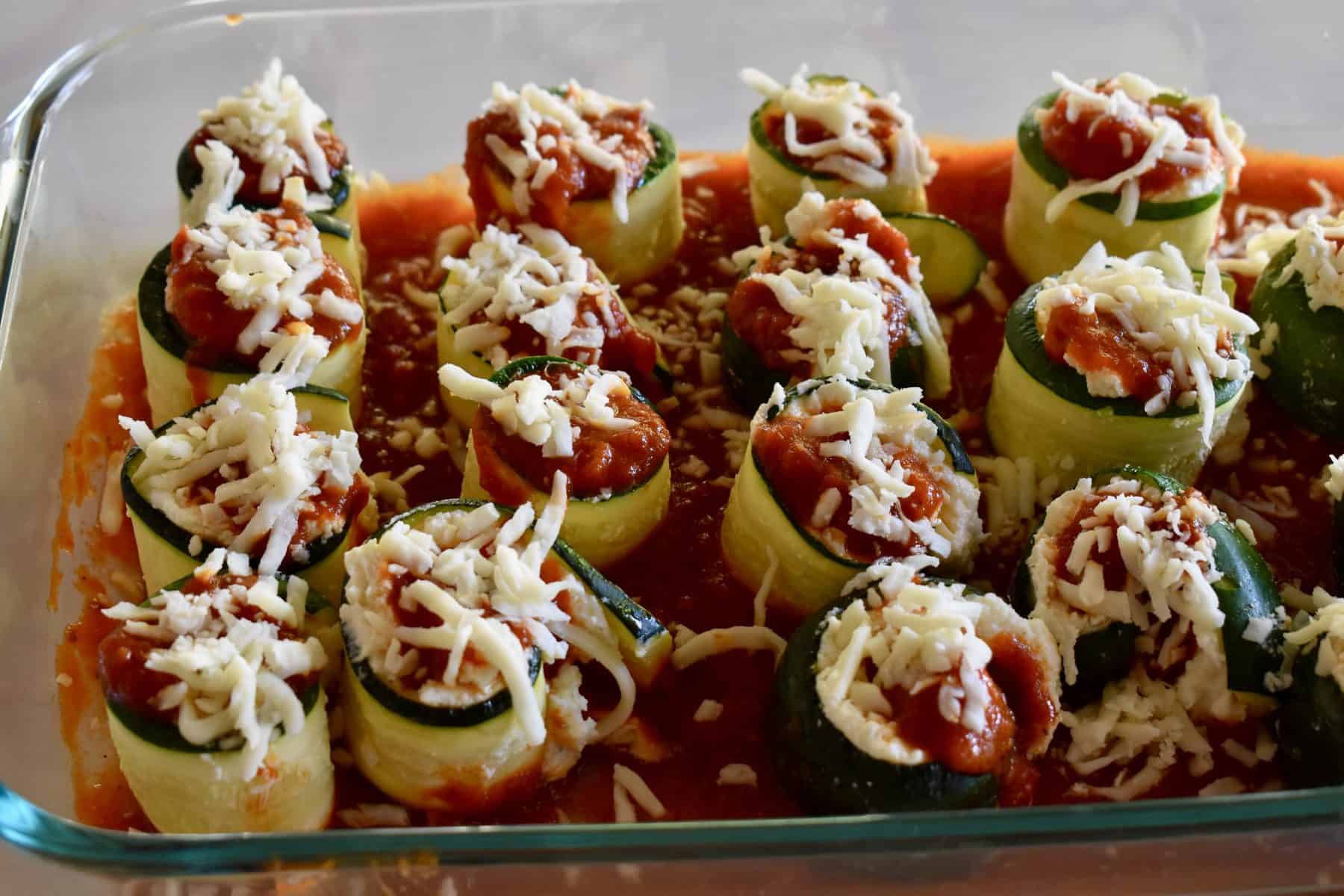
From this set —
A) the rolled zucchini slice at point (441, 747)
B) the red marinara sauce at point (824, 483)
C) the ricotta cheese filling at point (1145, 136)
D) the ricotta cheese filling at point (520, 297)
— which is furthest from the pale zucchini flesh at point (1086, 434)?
the rolled zucchini slice at point (441, 747)

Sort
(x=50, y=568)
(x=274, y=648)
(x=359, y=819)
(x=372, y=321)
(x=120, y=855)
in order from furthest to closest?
1. (x=372, y=321)
2. (x=50, y=568)
3. (x=359, y=819)
4. (x=274, y=648)
5. (x=120, y=855)

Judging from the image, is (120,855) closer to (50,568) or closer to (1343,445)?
(50,568)

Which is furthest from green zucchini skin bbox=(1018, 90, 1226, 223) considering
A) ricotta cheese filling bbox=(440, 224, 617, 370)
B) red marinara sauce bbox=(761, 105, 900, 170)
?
ricotta cheese filling bbox=(440, 224, 617, 370)

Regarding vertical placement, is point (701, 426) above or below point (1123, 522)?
below

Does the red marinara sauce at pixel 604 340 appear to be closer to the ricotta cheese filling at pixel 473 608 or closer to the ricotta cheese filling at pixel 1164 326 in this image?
the ricotta cheese filling at pixel 473 608

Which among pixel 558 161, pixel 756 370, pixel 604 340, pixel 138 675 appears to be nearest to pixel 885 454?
pixel 756 370

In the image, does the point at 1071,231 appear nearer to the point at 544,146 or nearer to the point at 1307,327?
the point at 1307,327

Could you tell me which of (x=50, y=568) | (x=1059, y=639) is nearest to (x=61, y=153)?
(x=50, y=568)
